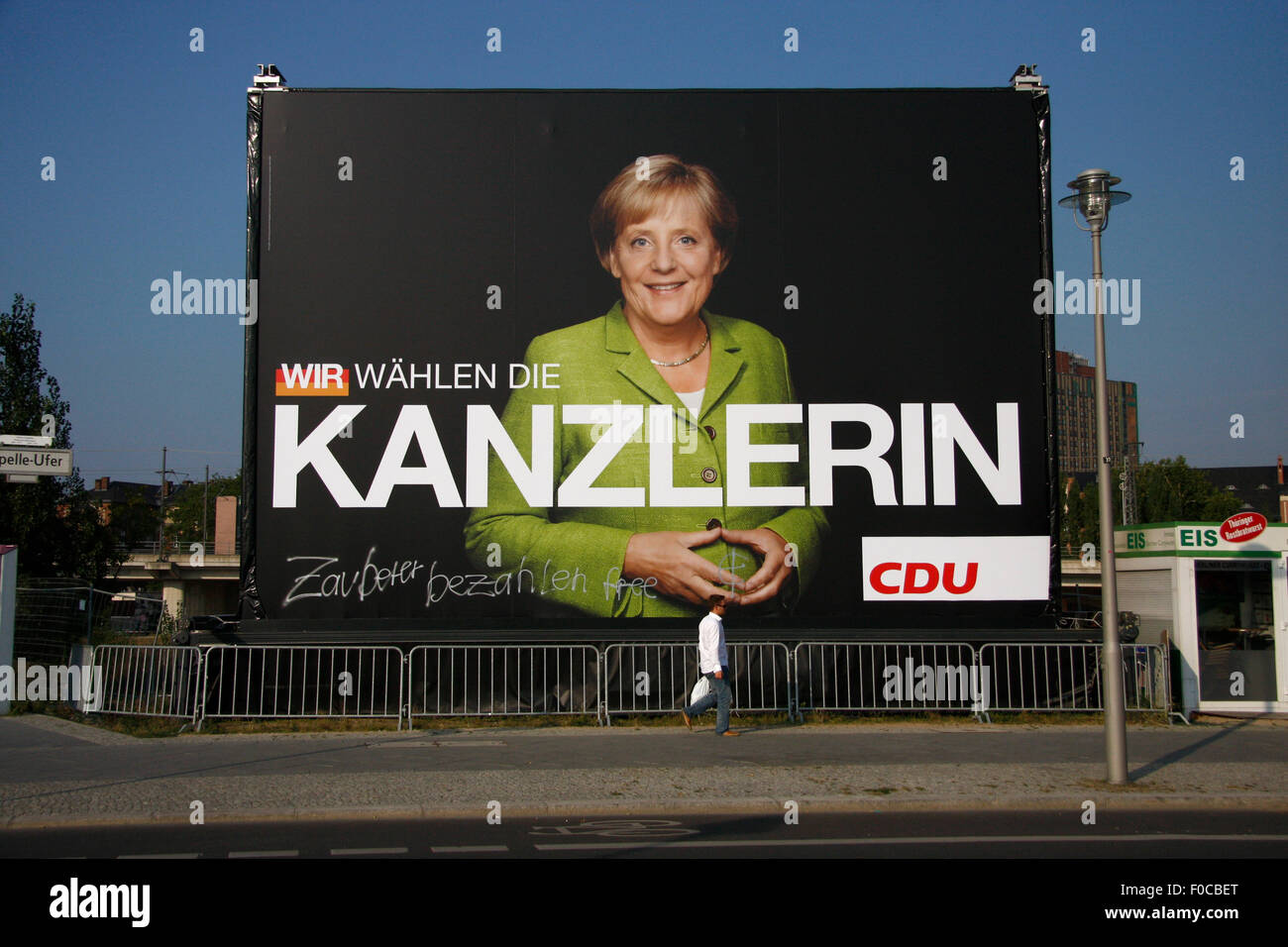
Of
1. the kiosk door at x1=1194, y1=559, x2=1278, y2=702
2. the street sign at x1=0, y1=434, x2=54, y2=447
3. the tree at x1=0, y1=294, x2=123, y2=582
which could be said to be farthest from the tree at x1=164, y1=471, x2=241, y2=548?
the kiosk door at x1=1194, y1=559, x2=1278, y2=702

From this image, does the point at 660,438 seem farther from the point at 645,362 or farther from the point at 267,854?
the point at 267,854

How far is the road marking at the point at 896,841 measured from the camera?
791 centimetres

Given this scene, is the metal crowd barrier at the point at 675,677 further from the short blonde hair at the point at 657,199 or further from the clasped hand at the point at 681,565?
the short blonde hair at the point at 657,199

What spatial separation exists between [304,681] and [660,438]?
5.79 metres

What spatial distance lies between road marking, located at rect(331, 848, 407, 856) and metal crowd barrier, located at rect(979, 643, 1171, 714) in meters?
9.24

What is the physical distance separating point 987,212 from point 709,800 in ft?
32.4

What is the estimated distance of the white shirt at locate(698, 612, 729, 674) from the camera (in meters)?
12.8

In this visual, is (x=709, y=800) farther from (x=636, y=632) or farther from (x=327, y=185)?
(x=327, y=185)

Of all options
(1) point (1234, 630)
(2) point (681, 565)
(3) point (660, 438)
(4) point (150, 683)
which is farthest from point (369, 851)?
(1) point (1234, 630)

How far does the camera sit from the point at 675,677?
1453 cm

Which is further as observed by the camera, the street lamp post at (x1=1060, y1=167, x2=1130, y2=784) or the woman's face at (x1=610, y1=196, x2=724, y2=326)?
the woman's face at (x1=610, y1=196, x2=724, y2=326)

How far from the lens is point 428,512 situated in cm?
1473

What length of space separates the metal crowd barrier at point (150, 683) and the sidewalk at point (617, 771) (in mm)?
672

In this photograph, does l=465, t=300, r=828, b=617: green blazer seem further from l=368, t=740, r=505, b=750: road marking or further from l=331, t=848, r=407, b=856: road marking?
l=331, t=848, r=407, b=856: road marking
